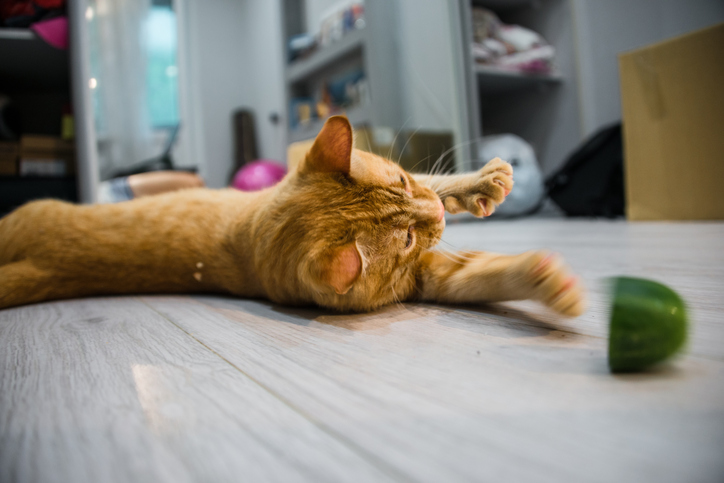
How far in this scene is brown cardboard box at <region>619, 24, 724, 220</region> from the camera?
188 cm

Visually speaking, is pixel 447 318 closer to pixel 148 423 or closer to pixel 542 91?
pixel 148 423

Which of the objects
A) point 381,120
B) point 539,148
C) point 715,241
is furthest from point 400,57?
point 715,241

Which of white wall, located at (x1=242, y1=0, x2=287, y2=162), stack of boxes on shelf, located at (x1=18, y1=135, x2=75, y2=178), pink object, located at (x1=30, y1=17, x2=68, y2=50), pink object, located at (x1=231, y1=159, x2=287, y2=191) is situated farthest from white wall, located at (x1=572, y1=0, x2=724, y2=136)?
stack of boxes on shelf, located at (x1=18, y1=135, x2=75, y2=178)

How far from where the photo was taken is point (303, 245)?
28.4 inches

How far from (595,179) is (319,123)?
2445 millimetres

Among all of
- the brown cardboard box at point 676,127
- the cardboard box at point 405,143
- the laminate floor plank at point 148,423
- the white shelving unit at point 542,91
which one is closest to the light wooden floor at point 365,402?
the laminate floor plank at point 148,423

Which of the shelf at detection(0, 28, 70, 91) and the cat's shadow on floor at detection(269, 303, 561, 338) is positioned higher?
the shelf at detection(0, 28, 70, 91)

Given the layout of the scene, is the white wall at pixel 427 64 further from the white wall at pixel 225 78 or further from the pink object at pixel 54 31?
the white wall at pixel 225 78

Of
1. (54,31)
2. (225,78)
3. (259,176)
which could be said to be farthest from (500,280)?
(225,78)

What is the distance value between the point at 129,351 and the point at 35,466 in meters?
0.30

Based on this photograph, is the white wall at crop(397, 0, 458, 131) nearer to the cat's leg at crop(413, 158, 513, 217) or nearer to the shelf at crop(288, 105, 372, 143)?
the shelf at crop(288, 105, 372, 143)

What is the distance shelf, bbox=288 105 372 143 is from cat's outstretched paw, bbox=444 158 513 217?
7.78ft

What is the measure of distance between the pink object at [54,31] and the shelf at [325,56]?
6.30 ft

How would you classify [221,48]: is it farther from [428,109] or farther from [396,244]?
[396,244]
